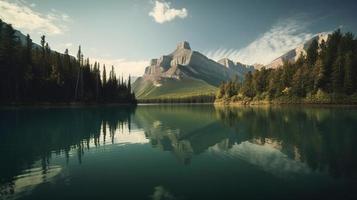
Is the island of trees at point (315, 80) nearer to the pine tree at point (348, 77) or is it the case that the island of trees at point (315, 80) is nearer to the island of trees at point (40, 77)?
the pine tree at point (348, 77)

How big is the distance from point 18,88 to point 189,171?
3840 inches

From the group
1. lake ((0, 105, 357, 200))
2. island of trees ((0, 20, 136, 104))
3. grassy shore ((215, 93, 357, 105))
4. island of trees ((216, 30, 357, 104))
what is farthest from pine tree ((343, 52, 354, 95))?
island of trees ((0, 20, 136, 104))

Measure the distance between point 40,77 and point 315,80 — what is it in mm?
126550

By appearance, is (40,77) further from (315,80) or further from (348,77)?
(348,77)

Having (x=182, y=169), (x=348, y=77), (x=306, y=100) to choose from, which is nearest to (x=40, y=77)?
(x=182, y=169)

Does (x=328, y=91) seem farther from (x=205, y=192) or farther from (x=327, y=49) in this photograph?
(x=205, y=192)

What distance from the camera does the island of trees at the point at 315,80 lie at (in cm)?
10519

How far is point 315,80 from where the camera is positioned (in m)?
117

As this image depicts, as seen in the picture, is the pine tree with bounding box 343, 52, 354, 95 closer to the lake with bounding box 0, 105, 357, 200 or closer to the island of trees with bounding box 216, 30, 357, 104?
the island of trees with bounding box 216, 30, 357, 104

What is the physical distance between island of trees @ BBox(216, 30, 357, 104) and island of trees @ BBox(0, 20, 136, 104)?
98480 millimetres

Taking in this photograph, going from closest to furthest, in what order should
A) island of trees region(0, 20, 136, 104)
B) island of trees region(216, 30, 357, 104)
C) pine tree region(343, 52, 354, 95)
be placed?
island of trees region(0, 20, 136, 104) → pine tree region(343, 52, 354, 95) → island of trees region(216, 30, 357, 104)

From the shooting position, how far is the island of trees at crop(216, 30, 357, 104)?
345ft

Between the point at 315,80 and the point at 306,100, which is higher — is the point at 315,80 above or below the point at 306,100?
above

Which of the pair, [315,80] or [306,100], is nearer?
[315,80]
